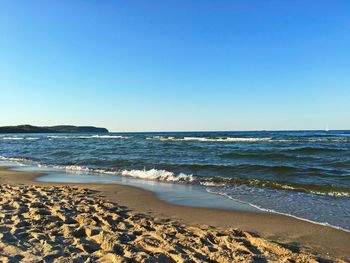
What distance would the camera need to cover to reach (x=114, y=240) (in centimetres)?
470

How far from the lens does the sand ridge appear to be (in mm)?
4156

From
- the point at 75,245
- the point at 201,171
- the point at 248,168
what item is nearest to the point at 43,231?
the point at 75,245

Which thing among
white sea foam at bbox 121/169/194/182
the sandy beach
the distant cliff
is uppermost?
the distant cliff

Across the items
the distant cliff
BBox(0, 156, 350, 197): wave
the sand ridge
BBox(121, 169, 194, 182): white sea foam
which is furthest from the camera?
the distant cliff

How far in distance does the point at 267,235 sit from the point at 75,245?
3064 mm

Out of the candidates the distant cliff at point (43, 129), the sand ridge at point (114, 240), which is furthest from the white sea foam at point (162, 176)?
the distant cliff at point (43, 129)

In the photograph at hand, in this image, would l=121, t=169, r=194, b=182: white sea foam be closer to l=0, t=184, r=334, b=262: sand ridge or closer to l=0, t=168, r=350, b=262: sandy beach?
l=0, t=168, r=350, b=262: sandy beach

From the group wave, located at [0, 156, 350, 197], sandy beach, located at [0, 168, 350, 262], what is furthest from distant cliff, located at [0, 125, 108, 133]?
sandy beach, located at [0, 168, 350, 262]

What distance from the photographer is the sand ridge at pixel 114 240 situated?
416 centimetres

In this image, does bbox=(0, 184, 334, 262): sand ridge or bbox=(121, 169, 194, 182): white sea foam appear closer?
bbox=(0, 184, 334, 262): sand ridge

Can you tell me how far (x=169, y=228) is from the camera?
555 centimetres

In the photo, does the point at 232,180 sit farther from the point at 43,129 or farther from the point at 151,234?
the point at 43,129

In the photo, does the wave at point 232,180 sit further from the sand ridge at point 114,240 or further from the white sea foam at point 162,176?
the sand ridge at point 114,240

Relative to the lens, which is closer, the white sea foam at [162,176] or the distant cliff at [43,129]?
the white sea foam at [162,176]
